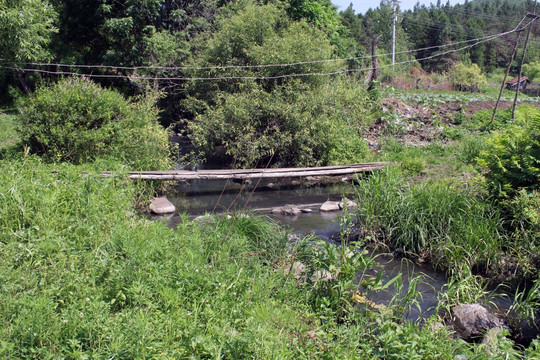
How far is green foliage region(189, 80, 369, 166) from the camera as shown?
1348 cm

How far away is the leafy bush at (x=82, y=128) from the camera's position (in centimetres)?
969

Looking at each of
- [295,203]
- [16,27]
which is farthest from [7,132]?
[295,203]

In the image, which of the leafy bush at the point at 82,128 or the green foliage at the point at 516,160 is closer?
the green foliage at the point at 516,160

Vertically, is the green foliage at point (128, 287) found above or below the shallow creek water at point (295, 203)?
above

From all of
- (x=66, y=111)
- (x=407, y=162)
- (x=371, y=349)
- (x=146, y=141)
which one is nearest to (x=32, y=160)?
(x=66, y=111)

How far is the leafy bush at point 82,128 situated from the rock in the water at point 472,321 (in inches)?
297

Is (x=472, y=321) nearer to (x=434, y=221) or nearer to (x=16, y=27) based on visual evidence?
(x=434, y=221)

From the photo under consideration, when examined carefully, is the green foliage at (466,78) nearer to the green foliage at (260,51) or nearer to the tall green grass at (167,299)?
the green foliage at (260,51)

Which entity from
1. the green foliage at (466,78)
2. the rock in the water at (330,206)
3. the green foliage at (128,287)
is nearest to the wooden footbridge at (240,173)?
the rock in the water at (330,206)

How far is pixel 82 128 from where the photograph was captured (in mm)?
9914

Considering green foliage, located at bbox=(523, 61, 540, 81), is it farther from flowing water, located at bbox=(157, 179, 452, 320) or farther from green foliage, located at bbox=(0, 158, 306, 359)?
green foliage, located at bbox=(0, 158, 306, 359)

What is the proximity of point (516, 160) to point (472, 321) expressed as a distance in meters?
3.28

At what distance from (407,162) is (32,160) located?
989 cm

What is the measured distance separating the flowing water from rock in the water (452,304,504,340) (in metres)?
0.50
